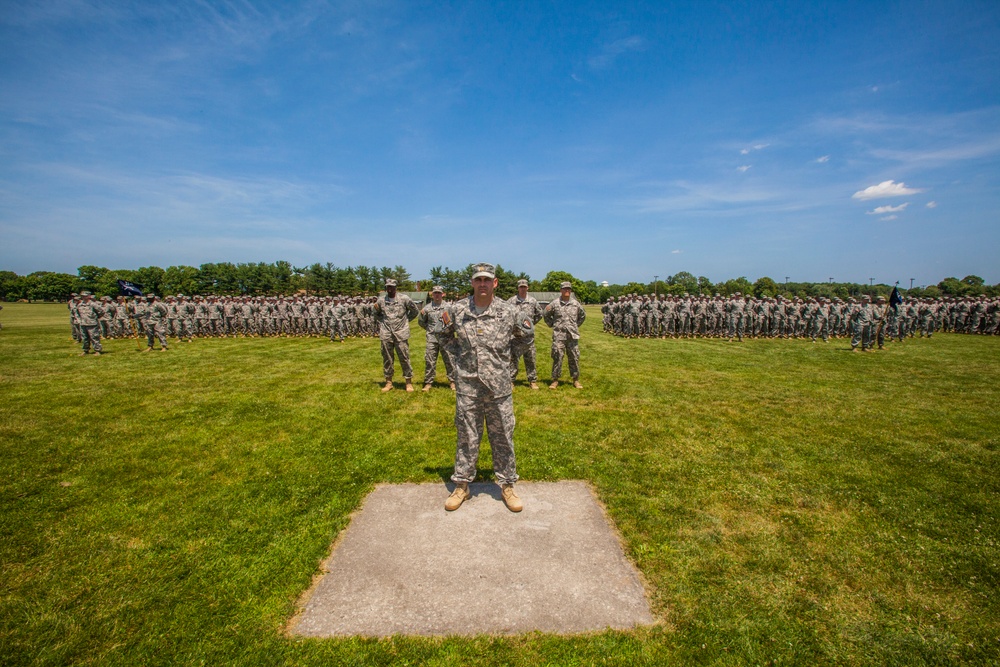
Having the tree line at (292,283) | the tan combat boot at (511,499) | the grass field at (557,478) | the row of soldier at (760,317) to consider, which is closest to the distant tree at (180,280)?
the tree line at (292,283)

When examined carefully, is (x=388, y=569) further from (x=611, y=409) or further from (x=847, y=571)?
(x=611, y=409)

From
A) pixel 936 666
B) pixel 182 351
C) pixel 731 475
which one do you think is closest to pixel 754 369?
pixel 731 475

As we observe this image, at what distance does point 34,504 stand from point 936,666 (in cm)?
870

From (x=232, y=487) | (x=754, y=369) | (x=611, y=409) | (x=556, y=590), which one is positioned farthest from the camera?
(x=754, y=369)

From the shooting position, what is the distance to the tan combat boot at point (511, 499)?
449cm

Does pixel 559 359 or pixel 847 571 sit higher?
pixel 559 359

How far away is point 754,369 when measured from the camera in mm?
13188

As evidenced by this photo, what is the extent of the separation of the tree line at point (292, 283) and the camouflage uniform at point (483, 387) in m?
51.0

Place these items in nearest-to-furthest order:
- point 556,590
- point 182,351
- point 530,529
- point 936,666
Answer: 1. point 936,666
2. point 556,590
3. point 530,529
4. point 182,351

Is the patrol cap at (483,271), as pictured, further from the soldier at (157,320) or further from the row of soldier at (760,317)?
the row of soldier at (760,317)

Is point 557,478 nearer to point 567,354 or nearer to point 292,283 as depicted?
point 567,354

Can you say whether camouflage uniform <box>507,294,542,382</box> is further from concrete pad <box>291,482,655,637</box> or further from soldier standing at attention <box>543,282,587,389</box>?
concrete pad <box>291,482,655,637</box>

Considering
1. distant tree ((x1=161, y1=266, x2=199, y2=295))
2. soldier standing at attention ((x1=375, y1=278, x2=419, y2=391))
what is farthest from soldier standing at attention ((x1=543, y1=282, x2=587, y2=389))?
distant tree ((x1=161, y1=266, x2=199, y2=295))

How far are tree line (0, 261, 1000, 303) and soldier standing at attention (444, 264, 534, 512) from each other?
50.9 meters
